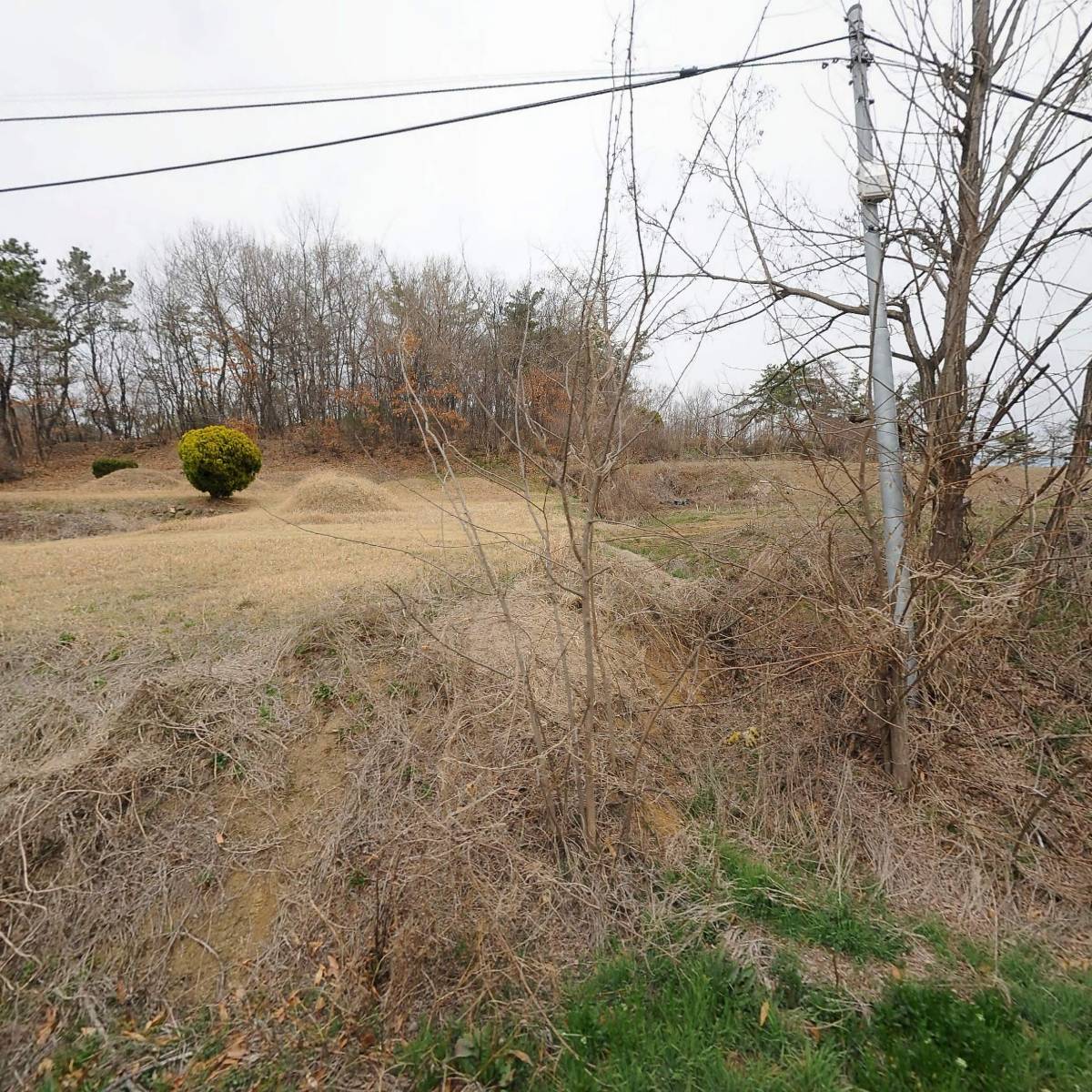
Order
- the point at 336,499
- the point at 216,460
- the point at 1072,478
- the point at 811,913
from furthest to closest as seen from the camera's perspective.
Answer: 1. the point at 216,460
2. the point at 336,499
3. the point at 1072,478
4. the point at 811,913

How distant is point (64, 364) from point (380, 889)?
34.5m

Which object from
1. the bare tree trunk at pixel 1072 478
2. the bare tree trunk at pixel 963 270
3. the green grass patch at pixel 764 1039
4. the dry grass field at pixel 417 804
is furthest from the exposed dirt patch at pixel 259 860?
the bare tree trunk at pixel 1072 478

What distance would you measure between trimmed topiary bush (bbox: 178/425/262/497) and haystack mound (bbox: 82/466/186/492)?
11.5 feet

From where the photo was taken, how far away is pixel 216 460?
14117mm

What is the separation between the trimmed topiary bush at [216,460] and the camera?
14.1 m

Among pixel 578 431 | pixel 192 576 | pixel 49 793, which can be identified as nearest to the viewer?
pixel 578 431

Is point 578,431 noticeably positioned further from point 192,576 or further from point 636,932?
point 192,576

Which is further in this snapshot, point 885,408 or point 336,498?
point 336,498

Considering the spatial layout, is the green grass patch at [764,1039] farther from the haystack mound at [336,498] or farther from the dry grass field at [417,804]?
the haystack mound at [336,498]

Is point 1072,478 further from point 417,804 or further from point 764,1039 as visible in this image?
point 417,804

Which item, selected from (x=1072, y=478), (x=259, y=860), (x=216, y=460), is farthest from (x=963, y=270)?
(x=216, y=460)

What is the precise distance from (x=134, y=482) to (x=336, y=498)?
8478 millimetres

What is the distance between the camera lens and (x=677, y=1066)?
2023 millimetres

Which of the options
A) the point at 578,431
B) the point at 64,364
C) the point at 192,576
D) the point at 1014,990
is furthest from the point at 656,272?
the point at 64,364
